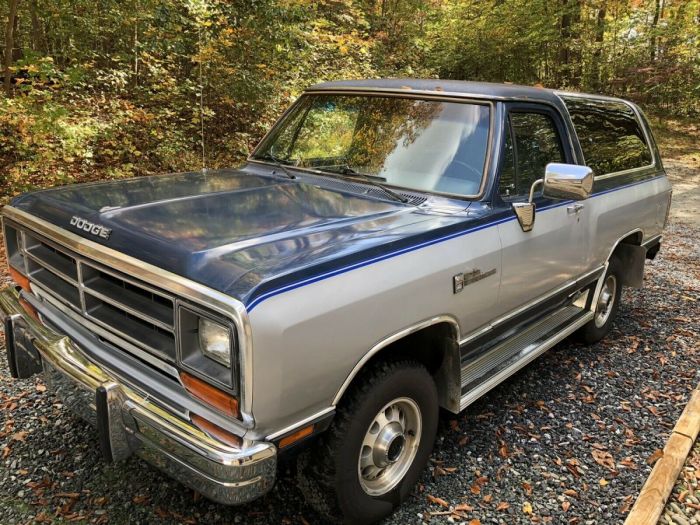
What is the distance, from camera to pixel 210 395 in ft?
6.70

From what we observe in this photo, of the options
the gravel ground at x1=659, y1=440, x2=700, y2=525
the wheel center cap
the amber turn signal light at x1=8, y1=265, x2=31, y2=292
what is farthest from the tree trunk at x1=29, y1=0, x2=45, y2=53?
the gravel ground at x1=659, y1=440, x2=700, y2=525

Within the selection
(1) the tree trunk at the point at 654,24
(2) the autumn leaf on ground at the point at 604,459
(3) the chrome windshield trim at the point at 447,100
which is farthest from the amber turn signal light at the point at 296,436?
(1) the tree trunk at the point at 654,24

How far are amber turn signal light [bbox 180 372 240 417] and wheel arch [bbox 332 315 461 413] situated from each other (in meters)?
0.62

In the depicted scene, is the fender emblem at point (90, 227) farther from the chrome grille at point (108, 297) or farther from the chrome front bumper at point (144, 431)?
the chrome front bumper at point (144, 431)

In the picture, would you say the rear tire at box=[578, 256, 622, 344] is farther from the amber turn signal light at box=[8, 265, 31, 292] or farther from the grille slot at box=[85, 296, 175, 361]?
the amber turn signal light at box=[8, 265, 31, 292]

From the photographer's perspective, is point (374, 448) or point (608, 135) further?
point (608, 135)

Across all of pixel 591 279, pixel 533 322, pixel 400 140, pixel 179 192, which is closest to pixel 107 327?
pixel 179 192

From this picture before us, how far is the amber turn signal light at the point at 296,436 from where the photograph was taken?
80.9 inches

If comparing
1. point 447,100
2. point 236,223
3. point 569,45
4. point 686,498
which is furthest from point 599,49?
point 236,223

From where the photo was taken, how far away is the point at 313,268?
2068mm

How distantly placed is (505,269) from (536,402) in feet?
4.27

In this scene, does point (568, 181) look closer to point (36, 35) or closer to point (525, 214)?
point (525, 214)

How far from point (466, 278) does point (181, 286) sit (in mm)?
1387

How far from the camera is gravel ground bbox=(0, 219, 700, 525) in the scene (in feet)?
8.87
